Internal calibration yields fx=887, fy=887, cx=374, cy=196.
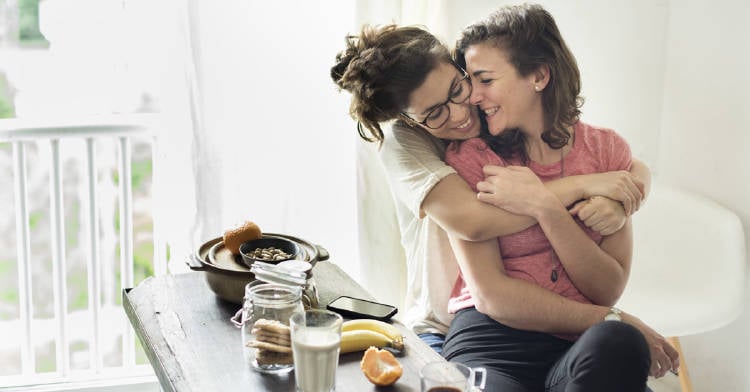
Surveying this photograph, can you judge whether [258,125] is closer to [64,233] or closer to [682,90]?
[64,233]

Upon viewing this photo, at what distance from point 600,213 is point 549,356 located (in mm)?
313

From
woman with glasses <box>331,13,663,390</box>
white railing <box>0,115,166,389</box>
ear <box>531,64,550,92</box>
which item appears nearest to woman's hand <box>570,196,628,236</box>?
woman with glasses <box>331,13,663,390</box>

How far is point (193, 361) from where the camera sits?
143 centimetres

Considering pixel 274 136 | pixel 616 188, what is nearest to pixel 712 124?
pixel 616 188

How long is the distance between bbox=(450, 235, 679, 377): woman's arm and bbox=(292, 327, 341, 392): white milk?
0.59 metres

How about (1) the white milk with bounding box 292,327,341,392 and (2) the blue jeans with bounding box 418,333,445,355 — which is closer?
(1) the white milk with bounding box 292,327,341,392

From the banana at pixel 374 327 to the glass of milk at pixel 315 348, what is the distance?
0.21m

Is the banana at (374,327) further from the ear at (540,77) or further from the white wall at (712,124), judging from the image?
the white wall at (712,124)

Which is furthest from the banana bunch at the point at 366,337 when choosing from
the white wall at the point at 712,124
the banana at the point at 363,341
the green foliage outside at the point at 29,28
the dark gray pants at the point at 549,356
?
the green foliage outside at the point at 29,28

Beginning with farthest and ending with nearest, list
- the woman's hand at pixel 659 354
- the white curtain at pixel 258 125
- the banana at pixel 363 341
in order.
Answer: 1. the white curtain at pixel 258 125
2. the woman's hand at pixel 659 354
3. the banana at pixel 363 341

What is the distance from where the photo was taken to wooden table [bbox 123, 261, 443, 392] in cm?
136

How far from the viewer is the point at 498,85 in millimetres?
1849

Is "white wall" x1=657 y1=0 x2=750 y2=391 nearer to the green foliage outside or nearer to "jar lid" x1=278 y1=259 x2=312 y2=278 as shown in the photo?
"jar lid" x1=278 y1=259 x2=312 y2=278

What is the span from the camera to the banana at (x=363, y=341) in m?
1.46
